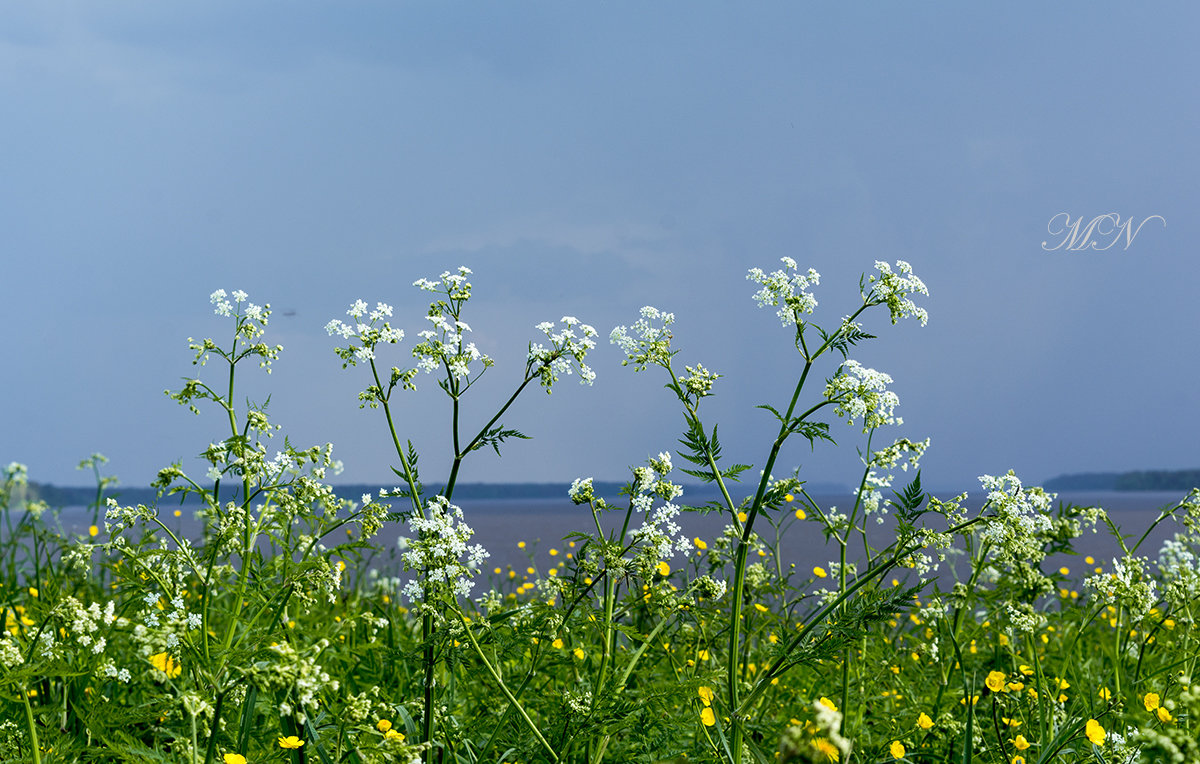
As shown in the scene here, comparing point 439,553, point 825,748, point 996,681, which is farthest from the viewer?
point 996,681

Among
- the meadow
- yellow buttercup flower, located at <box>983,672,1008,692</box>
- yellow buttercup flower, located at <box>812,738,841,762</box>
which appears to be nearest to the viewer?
yellow buttercup flower, located at <box>812,738,841,762</box>

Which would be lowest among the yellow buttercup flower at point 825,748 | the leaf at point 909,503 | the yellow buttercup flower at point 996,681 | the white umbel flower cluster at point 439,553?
the yellow buttercup flower at point 996,681

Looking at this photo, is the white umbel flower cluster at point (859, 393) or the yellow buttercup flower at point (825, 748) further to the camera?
the white umbel flower cluster at point (859, 393)

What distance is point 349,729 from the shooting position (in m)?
3.11

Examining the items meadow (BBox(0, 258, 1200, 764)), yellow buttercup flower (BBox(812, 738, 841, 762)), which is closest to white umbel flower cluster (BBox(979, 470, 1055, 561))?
meadow (BBox(0, 258, 1200, 764))

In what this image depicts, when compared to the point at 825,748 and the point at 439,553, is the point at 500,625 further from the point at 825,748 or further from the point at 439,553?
the point at 825,748

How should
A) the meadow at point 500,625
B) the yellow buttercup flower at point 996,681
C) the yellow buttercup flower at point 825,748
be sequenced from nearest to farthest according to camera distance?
the yellow buttercup flower at point 825,748 → the meadow at point 500,625 → the yellow buttercup flower at point 996,681

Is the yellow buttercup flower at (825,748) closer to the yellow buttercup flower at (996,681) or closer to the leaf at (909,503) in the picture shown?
the leaf at (909,503)

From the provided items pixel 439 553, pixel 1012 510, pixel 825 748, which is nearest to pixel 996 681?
pixel 1012 510

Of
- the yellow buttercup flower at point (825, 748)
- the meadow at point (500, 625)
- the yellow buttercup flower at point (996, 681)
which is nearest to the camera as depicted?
the yellow buttercup flower at point (825, 748)

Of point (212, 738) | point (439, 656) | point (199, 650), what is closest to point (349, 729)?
point (439, 656)

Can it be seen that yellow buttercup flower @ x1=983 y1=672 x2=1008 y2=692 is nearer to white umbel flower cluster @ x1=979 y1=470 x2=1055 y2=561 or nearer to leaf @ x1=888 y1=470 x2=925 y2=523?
white umbel flower cluster @ x1=979 y1=470 x2=1055 y2=561

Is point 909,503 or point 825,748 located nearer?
point 825,748

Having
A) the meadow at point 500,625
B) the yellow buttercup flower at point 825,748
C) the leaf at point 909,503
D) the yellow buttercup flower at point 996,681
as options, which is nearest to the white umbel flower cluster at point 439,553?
the meadow at point 500,625
